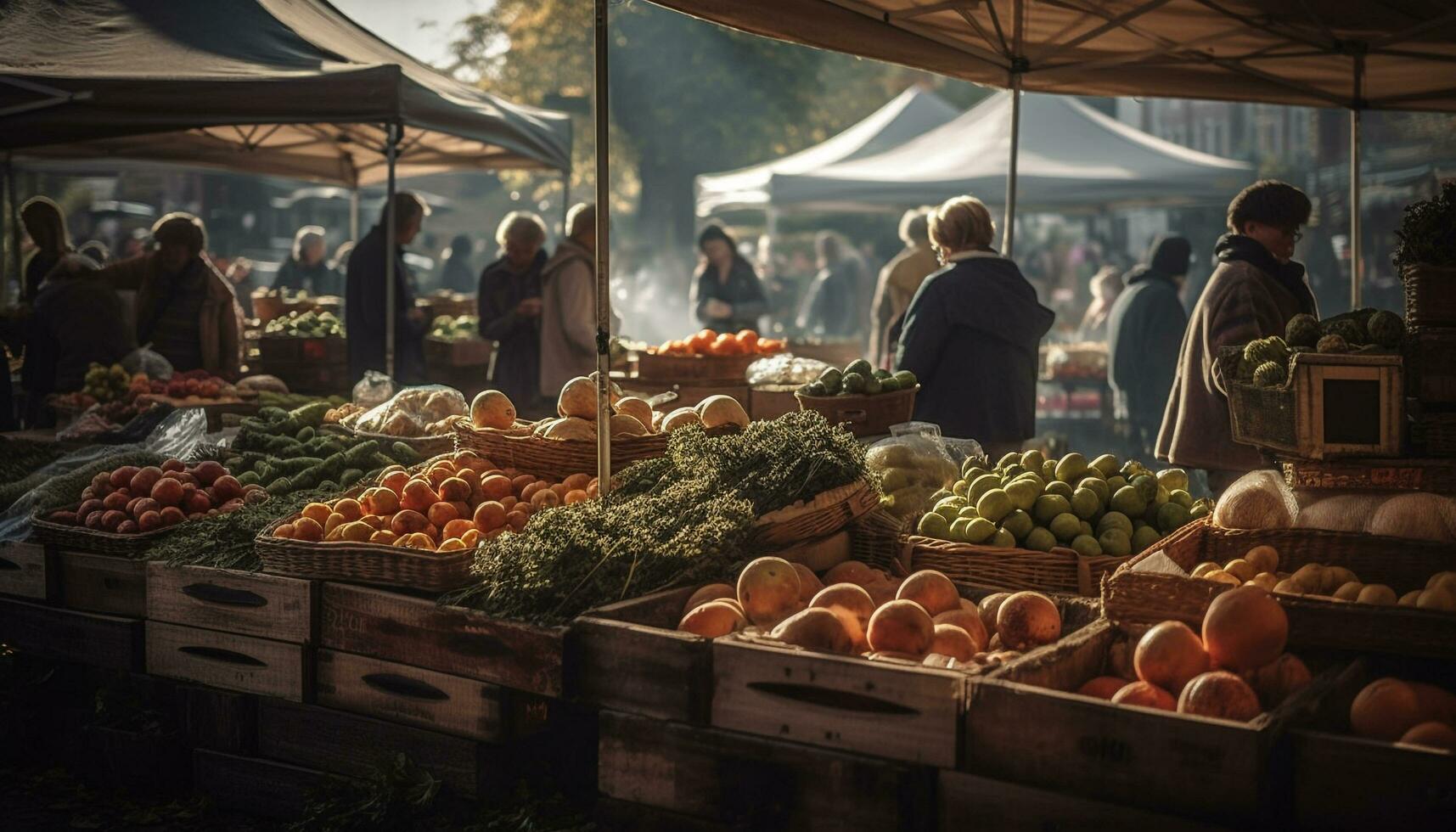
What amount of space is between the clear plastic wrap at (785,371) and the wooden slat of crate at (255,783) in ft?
12.8

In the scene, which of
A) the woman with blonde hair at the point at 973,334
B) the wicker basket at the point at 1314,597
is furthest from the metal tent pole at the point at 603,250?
the woman with blonde hair at the point at 973,334

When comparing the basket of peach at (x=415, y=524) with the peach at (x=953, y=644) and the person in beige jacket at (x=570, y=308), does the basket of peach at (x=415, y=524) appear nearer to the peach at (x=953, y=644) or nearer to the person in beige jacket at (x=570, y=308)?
the peach at (x=953, y=644)

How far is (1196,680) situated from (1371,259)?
79.8 feet

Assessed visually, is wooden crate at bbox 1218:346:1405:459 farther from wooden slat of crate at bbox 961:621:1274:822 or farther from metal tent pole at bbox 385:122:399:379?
metal tent pole at bbox 385:122:399:379

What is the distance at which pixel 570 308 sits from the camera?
9016 mm

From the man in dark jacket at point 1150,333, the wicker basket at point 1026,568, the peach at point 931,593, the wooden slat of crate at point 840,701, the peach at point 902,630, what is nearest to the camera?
the wooden slat of crate at point 840,701

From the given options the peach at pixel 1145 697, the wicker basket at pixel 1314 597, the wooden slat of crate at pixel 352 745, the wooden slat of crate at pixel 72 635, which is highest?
the wicker basket at pixel 1314 597

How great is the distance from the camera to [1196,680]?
2963 mm

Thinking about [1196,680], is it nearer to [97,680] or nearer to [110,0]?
[97,680]

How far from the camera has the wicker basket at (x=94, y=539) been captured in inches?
199

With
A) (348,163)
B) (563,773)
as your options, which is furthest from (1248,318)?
(348,163)

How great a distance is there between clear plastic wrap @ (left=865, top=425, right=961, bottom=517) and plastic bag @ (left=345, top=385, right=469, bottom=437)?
2.31 meters

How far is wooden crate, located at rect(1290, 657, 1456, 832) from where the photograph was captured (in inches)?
102

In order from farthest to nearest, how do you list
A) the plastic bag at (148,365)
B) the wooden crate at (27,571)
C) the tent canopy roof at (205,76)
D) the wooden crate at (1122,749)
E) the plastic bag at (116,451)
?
the plastic bag at (148,365), the tent canopy roof at (205,76), the plastic bag at (116,451), the wooden crate at (27,571), the wooden crate at (1122,749)
